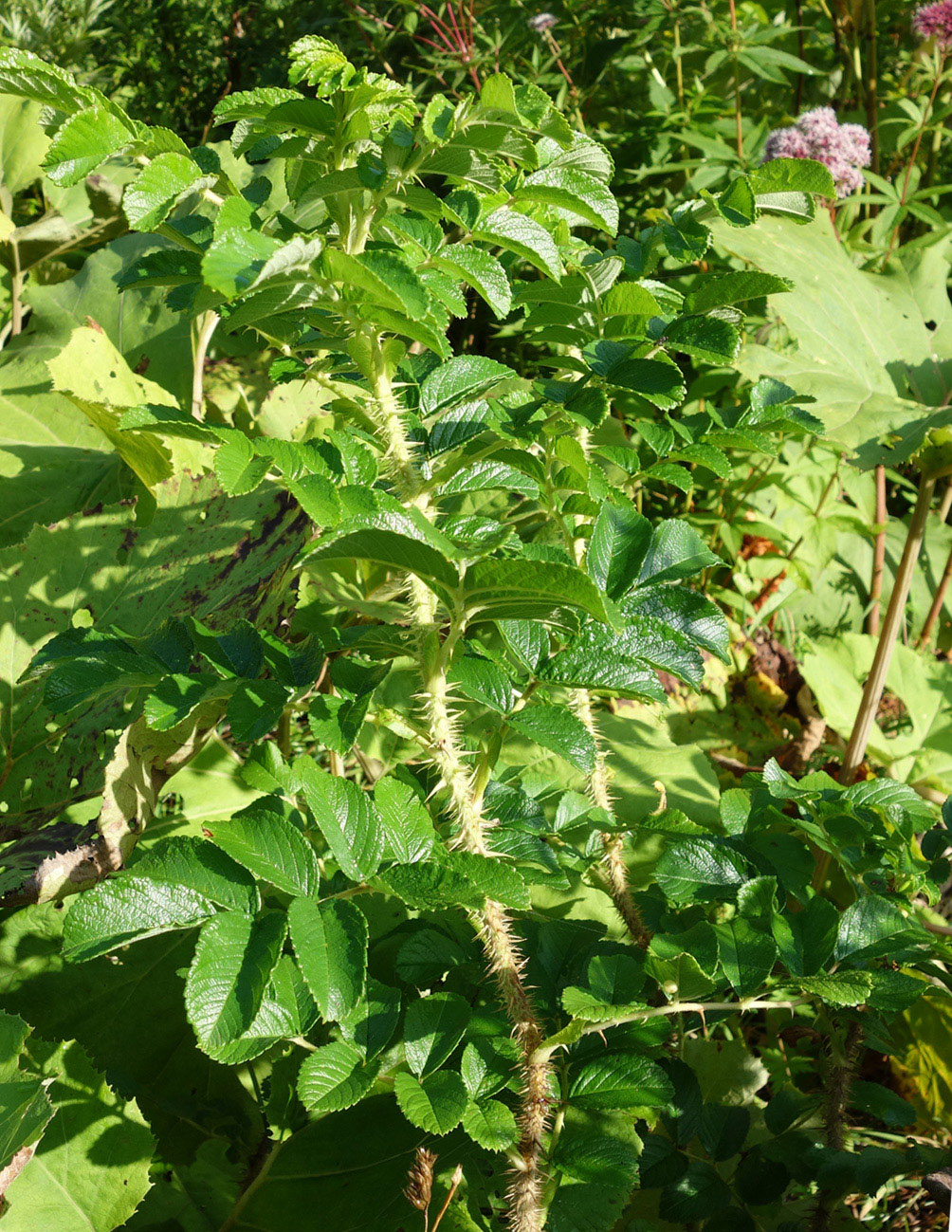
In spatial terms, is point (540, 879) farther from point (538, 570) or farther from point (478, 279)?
point (478, 279)

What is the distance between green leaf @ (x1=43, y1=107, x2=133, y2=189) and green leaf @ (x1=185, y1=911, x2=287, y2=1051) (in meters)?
0.49

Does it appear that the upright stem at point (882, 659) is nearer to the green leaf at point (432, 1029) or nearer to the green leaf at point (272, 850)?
the green leaf at point (432, 1029)

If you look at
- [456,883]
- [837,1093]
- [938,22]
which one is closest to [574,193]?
[456,883]

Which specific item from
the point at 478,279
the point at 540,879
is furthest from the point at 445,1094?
the point at 478,279

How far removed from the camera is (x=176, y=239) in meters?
0.69

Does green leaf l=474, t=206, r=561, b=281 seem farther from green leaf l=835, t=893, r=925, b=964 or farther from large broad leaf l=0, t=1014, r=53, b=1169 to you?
large broad leaf l=0, t=1014, r=53, b=1169

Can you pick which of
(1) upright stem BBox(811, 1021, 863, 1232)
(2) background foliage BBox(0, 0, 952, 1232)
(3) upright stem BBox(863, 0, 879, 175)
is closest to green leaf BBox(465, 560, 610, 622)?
(2) background foliage BBox(0, 0, 952, 1232)

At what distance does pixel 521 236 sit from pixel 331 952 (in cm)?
52

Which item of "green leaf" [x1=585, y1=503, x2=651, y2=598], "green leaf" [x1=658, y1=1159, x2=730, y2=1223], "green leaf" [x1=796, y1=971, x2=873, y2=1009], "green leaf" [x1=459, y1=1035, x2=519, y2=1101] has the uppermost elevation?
"green leaf" [x1=585, y1=503, x2=651, y2=598]

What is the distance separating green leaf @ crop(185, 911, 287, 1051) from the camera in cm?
58

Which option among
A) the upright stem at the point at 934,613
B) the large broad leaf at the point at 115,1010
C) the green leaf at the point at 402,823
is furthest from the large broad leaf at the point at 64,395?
the upright stem at the point at 934,613

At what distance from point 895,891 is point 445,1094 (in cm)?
48

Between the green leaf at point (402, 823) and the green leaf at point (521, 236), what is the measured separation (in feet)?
1.32

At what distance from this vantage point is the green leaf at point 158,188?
23.8 inches
